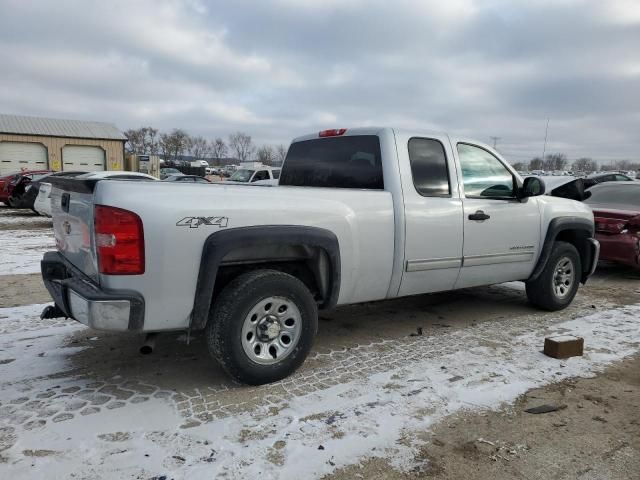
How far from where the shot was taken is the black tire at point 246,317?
11.0 feet

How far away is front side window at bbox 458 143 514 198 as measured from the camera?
4.85 meters

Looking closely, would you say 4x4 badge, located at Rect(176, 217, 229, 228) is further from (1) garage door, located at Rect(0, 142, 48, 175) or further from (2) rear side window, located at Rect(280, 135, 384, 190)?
(1) garage door, located at Rect(0, 142, 48, 175)

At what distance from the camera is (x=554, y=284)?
19.0 ft

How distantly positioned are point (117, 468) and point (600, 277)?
26.8ft

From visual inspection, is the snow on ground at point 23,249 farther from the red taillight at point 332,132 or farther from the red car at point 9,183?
the red car at point 9,183

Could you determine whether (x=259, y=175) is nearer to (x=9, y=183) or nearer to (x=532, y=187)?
(x=9, y=183)

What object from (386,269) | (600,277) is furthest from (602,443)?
(600,277)

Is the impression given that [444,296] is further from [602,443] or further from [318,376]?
[602,443]

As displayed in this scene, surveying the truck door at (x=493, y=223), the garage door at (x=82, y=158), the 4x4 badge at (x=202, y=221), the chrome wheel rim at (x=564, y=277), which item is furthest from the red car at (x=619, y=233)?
the garage door at (x=82, y=158)

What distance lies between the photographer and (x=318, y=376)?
383 centimetres

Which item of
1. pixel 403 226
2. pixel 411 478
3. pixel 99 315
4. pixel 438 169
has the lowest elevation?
pixel 411 478

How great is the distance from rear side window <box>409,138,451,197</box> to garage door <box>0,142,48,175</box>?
39.5 meters

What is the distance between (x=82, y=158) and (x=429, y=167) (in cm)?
4050

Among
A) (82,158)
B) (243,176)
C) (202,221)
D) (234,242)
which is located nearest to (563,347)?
(234,242)
